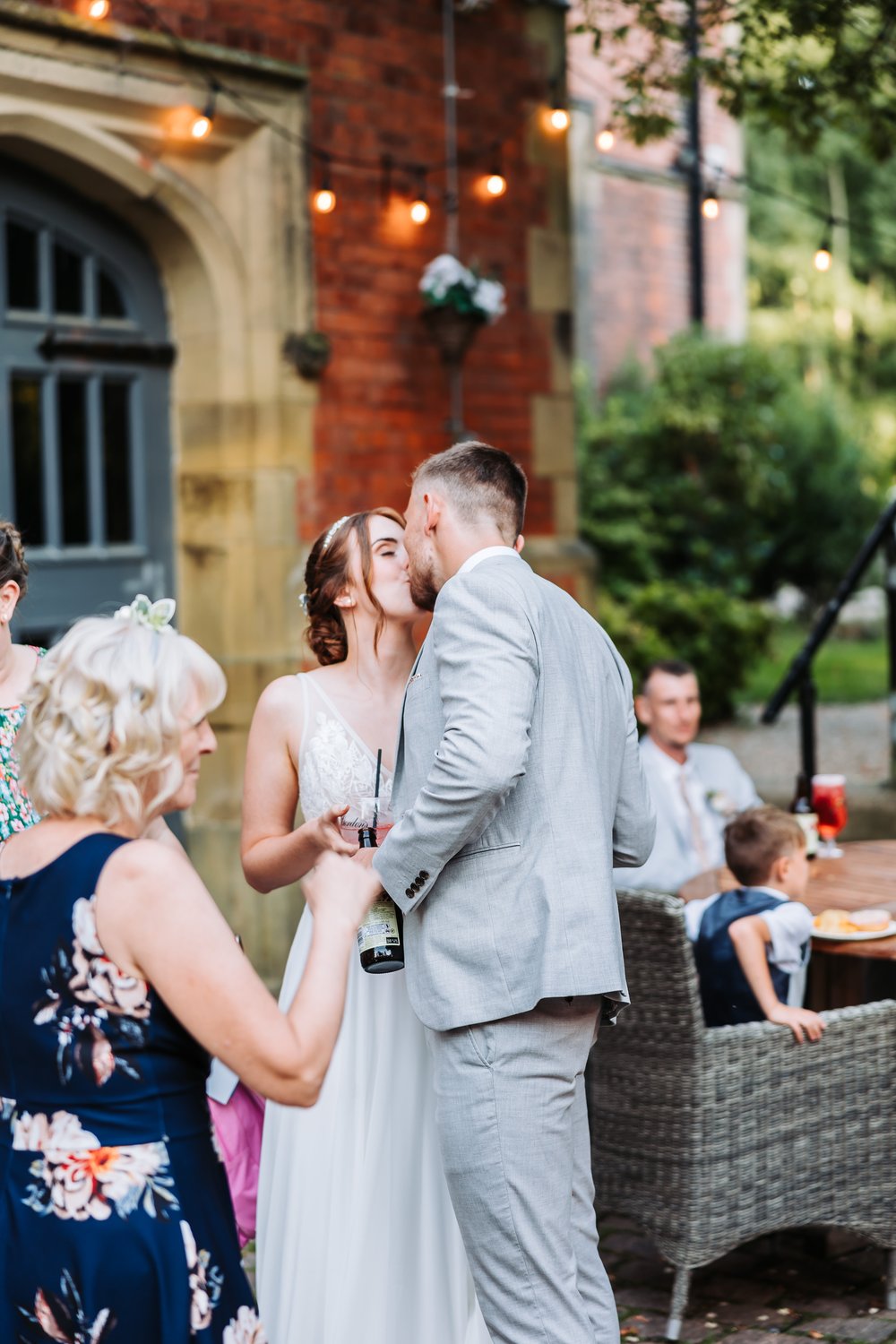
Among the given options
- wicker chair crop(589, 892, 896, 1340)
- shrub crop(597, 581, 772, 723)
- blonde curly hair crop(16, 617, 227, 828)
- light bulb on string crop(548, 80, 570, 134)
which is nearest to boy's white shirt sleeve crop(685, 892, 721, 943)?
→ wicker chair crop(589, 892, 896, 1340)

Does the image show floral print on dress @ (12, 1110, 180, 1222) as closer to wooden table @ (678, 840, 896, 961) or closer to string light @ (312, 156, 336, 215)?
wooden table @ (678, 840, 896, 961)

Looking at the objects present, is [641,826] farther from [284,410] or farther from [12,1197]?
[284,410]

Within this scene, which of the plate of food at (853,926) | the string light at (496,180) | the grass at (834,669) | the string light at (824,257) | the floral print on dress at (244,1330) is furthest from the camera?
the grass at (834,669)

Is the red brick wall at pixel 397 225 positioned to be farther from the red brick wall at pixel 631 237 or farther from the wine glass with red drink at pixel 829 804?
the red brick wall at pixel 631 237

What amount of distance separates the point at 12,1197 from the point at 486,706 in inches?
39.9

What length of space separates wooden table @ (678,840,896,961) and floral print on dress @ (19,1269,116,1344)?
7.51ft

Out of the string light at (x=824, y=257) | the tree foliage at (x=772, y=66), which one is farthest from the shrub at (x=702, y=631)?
the tree foliage at (x=772, y=66)

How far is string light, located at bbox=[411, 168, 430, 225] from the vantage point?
6.52m

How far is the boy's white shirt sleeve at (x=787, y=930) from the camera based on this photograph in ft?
12.5

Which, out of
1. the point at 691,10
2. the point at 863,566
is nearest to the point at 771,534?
the point at 863,566

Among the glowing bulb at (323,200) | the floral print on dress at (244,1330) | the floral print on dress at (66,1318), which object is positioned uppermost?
the glowing bulb at (323,200)

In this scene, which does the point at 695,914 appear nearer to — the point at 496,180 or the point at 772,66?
the point at 496,180

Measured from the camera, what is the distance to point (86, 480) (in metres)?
6.23

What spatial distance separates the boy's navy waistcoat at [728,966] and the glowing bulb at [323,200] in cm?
351
